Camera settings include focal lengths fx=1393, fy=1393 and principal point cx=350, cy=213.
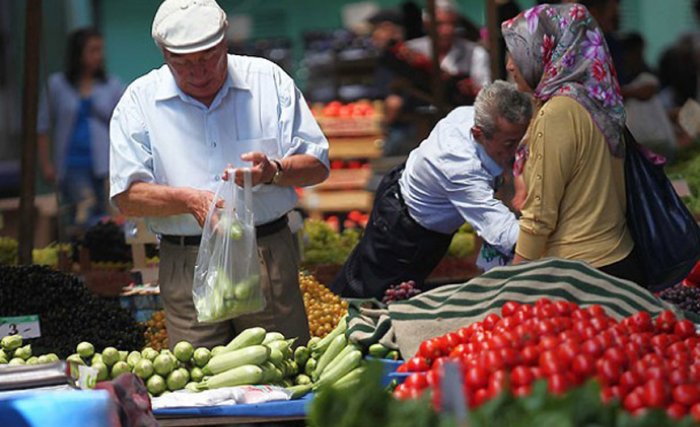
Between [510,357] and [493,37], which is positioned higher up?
[493,37]

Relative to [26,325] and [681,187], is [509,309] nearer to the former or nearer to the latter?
[26,325]

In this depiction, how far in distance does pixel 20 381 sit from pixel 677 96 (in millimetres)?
7769

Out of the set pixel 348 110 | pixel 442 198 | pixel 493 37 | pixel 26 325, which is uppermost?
pixel 493 37

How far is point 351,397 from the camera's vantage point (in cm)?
279

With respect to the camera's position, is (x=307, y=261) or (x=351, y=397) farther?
(x=307, y=261)

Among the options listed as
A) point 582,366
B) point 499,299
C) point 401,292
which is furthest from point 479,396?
point 401,292

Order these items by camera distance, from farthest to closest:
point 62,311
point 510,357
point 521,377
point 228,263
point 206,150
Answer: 1. point 62,311
2. point 206,150
3. point 228,263
4. point 510,357
5. point 521,377

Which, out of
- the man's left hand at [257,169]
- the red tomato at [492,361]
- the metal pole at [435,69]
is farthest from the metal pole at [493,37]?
the red tomato at [492,361]

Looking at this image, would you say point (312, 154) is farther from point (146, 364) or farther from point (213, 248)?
point (146, 364)

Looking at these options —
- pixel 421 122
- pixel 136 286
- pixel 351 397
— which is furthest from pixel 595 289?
pixel 421 122

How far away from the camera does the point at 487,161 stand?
5.68 metres

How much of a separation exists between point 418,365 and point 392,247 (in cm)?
227

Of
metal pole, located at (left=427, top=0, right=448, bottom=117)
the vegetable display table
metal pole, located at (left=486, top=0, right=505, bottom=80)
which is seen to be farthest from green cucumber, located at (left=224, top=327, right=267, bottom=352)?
metal pole, located at (left=427, top=0, right=448, bottom=117)

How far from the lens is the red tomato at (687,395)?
3.08 meters
